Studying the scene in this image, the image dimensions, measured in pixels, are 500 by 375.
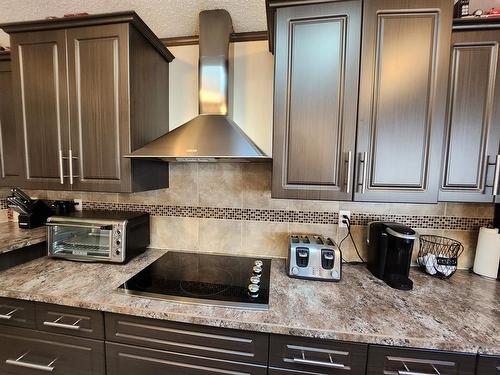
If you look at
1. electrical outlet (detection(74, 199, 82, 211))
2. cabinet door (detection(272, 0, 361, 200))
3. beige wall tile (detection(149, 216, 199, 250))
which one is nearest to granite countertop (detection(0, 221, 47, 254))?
electrical outlet (detection(74, 199, 82, 211))

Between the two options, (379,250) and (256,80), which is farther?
(256,80)

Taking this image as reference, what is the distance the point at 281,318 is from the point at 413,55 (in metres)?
1.33

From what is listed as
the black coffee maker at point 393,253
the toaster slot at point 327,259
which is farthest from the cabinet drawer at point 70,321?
the black coffee maker at point 393,253

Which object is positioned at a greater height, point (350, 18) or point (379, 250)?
point (350, 18)

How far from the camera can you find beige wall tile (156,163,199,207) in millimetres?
1701

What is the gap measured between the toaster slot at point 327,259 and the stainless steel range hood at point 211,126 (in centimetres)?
61

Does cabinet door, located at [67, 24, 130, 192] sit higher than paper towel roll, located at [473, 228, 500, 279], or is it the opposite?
cabinet door, located at [67, 24, 130, 192]

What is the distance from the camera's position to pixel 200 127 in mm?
1320

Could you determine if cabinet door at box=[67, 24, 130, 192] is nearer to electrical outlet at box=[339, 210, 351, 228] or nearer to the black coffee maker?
electrical outlet at box=[339, 210, 351, 228]

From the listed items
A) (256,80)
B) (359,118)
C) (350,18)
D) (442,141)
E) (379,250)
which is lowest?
(379,250)

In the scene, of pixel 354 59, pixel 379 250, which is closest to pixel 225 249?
pixel 379 250

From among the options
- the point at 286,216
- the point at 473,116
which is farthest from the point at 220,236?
the point at 473,116

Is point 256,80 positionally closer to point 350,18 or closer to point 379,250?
point 350,18

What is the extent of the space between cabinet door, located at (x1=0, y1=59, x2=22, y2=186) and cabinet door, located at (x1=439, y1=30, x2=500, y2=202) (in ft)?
8.77
